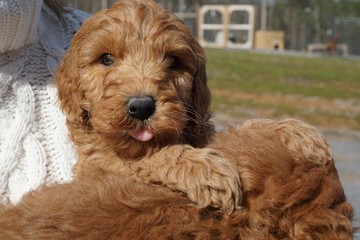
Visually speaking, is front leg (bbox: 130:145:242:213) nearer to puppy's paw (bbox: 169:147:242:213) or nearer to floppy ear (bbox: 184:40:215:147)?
puppy's paw (bbox: 169:147:242:213)

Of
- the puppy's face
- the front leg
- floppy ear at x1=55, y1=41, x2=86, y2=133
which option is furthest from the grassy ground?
the front leg

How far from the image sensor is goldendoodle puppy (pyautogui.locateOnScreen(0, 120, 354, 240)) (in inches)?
88.9

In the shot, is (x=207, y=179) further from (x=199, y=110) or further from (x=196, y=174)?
(x=199, y=110)

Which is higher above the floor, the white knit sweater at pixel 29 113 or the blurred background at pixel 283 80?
the white knit sweater at pixel 29 113

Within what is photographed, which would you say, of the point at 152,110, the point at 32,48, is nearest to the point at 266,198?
the point at 152,110

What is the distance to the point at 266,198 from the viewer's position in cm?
243

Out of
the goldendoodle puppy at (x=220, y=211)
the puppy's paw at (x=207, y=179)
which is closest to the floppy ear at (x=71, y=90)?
the puppy's paw at (x=207, y=179)

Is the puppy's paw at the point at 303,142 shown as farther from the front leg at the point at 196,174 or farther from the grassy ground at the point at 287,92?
the grassy ground at the point at 287,92

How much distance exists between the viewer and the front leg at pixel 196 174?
8.29 feet

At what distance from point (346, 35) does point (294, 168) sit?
70792 mm

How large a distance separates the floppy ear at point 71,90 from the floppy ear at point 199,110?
553mm

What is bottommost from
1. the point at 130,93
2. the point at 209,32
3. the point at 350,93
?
the point at 209,32

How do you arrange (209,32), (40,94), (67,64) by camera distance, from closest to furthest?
(67,64) < (40,94) < (209,32)

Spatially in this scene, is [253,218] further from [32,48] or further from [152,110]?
[32,48]
